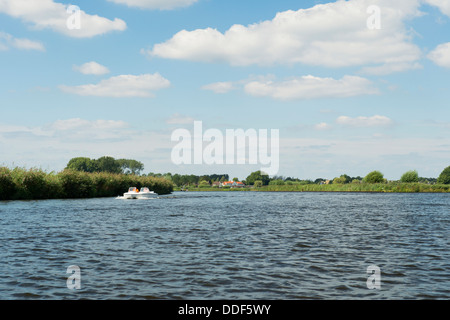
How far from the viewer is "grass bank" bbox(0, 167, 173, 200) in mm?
64125

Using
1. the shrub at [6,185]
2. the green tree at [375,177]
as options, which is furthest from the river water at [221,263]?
the green tree at [375,177]

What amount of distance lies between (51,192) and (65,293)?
2619 inches

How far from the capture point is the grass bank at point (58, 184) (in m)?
64.1

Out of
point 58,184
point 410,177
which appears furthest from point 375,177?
point 58,184

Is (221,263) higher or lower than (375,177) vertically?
lower

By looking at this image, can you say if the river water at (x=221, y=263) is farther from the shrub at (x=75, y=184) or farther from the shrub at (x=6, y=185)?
the shrub at (x=75, y=184)

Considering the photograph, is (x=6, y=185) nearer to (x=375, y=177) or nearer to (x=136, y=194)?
(x=136, y=194)

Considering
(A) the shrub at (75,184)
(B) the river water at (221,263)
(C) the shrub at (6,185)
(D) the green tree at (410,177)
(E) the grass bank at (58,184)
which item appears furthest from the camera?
(D) the green tree at (410,177)

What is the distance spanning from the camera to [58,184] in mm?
74000

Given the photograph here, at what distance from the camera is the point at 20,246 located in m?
21.4

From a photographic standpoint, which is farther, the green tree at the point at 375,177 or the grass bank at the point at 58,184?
the green tree at the point at 375,177

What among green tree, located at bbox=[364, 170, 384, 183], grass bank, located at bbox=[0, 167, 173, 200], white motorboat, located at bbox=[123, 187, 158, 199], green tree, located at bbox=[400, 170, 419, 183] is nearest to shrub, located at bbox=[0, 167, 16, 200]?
grass bank, located at bbox=[0, 167, 173, 200]
